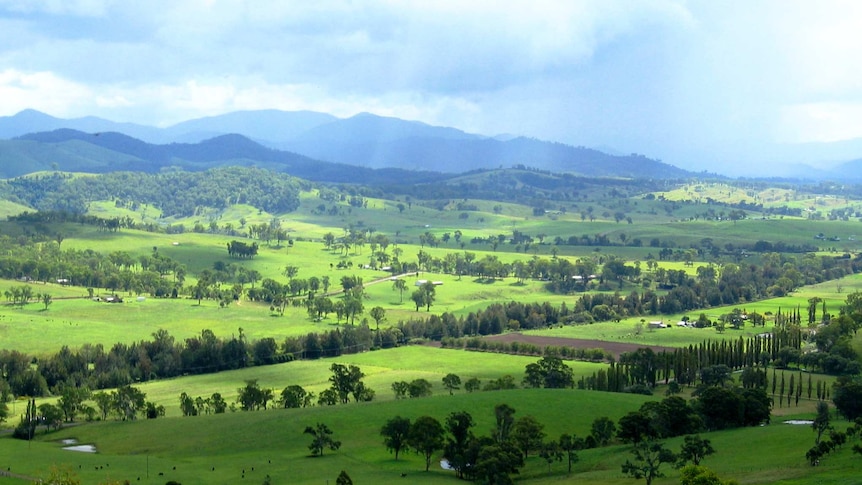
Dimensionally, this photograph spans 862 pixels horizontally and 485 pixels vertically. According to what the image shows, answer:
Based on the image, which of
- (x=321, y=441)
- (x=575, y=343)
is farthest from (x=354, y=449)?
(x=575, y=343)

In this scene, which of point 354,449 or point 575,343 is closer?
point 354,449

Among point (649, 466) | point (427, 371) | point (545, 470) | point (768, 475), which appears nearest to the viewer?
point (768, 475)

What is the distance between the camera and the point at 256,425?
113688 millimetres

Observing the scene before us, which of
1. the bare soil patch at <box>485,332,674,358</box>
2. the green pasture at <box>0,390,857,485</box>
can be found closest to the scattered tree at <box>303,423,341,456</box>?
the green pasture at <box>0,390,857,485</box>

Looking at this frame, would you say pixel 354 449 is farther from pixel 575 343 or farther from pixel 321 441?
pixel 575 343

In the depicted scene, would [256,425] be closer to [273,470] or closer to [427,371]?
[273,470]

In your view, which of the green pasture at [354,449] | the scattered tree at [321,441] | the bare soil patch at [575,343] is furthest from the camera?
the bare soil patch at [575,343]

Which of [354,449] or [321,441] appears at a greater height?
[321,441]

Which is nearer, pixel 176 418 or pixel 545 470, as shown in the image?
pixel 545 470

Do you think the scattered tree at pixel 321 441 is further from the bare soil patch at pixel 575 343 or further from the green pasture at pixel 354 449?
the bare soil patch at pixel 575 343

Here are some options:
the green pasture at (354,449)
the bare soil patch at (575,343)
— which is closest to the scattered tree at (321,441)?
the green pasture at (354,449)

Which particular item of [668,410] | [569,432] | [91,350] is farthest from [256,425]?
[91,350]

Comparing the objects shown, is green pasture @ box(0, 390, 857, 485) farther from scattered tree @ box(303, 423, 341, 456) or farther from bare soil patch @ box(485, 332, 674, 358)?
bare soil patch @ box(485, 332, 674, 358)

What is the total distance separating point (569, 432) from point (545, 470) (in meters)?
14.2
